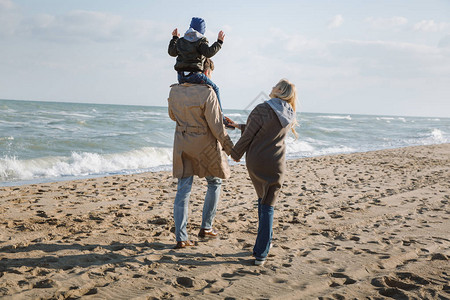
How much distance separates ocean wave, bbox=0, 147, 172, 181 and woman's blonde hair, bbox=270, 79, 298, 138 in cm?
729

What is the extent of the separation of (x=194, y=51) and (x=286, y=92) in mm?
937

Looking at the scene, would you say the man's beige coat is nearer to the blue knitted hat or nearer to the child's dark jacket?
the child's dark jacket

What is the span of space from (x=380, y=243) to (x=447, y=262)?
2.25 ft

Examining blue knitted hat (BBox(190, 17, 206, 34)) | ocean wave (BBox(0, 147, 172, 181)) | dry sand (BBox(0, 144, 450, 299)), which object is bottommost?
ocean wave (BBox(0, 147, 172, 181))

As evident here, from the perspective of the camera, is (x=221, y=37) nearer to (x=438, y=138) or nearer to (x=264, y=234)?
(x=264, y=234)

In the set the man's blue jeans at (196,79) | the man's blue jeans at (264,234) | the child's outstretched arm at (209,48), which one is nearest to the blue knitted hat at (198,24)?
the child's outstretched arm at (209,48)

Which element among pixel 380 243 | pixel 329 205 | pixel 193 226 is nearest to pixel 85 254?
pixel 193 226

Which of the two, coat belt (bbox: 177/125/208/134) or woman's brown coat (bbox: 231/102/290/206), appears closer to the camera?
woman's brown coat (bbox: 231/102/290/206)

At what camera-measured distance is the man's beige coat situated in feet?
11.3

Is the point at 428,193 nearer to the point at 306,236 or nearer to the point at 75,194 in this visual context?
the point at 306,236

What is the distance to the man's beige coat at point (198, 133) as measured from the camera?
345 cm

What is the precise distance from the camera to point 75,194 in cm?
641

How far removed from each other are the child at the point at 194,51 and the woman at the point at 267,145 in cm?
51

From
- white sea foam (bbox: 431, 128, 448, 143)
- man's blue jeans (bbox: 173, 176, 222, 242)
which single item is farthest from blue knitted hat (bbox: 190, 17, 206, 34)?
white sea foam (bbox: 431, 128, 448, 143)
